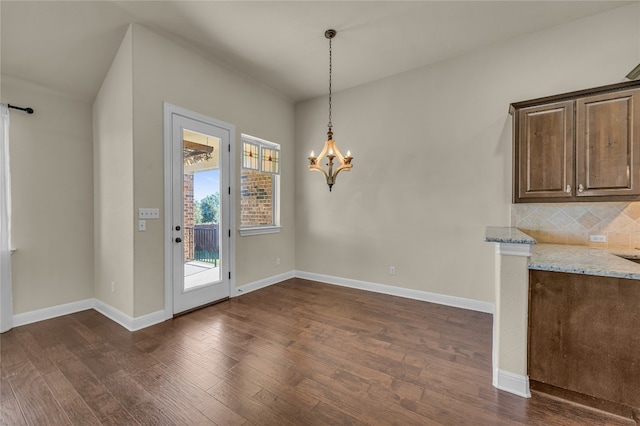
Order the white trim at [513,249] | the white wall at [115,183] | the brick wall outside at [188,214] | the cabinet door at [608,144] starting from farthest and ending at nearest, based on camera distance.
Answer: the brick wall outside at [188,214]
the white wall at [115,183]
the cabinet door at [608,144]
the white trim at [513,249]

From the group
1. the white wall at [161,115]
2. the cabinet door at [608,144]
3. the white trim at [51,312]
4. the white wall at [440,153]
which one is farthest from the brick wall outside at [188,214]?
the cabinet door at [608,144]

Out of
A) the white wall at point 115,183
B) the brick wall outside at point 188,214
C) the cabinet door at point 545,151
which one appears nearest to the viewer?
the cabinet door at point 545,151

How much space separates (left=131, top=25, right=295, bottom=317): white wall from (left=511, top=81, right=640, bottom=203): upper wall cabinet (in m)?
3.48

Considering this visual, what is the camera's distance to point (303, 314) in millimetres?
3238

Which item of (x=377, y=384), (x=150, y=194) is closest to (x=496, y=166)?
(x=377, y=384)

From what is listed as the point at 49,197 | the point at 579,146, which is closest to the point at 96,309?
the point at 49,197

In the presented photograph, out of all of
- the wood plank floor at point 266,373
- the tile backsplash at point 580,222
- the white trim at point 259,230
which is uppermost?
the tile backsplash at point 580,222

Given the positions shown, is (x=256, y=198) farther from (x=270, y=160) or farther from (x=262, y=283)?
(x=262, y=283)

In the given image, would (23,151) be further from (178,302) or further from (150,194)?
(178,302)

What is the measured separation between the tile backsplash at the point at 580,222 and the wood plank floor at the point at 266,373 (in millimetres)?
1232

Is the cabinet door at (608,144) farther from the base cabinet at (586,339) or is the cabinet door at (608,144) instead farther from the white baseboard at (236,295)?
the white baseboard at (236,295)

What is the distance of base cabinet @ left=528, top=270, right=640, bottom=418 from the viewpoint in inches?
62.7

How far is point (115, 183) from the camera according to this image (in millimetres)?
3057

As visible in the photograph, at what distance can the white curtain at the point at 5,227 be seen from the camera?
8.89 feet
